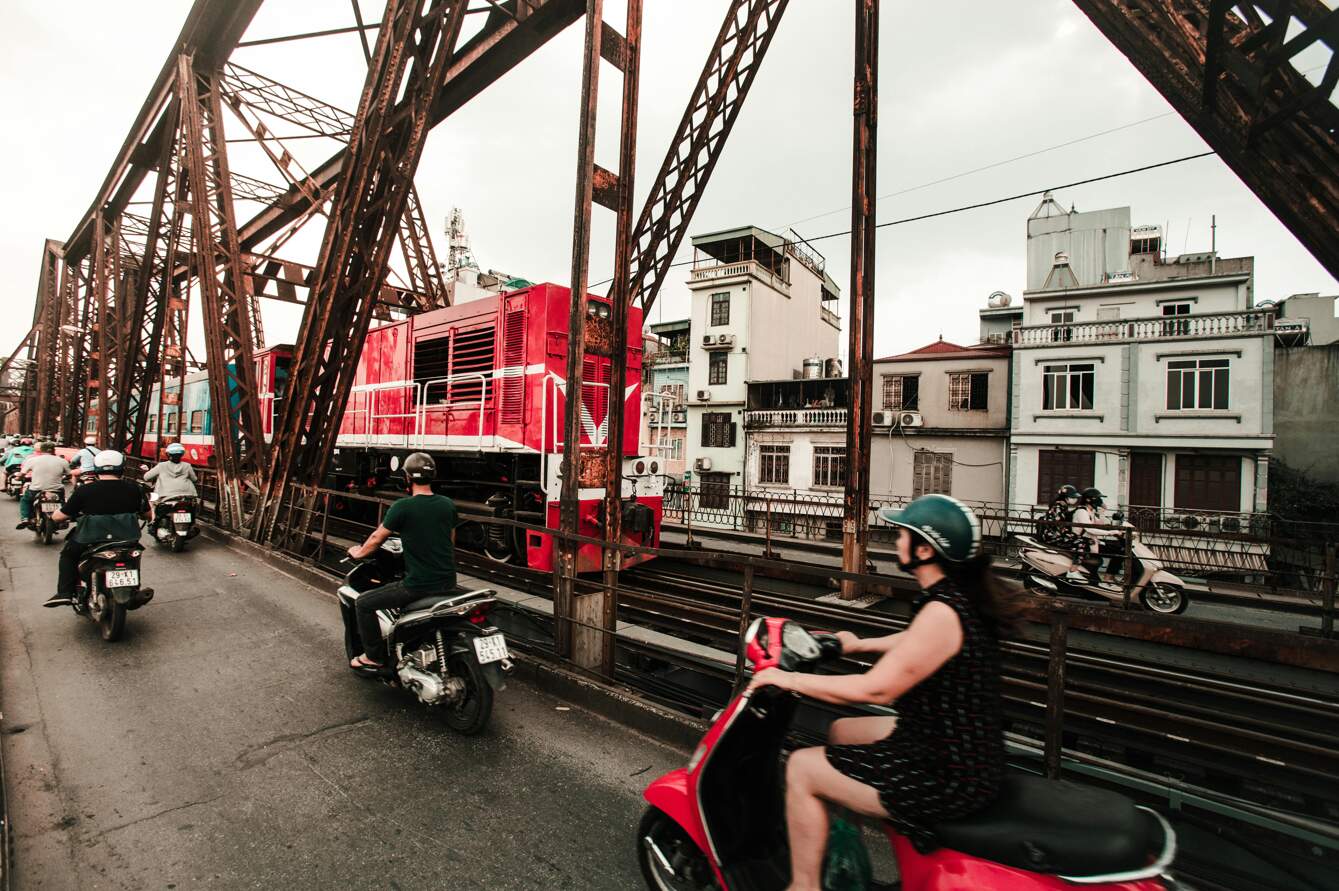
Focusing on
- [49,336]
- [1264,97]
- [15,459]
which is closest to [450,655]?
[1264,97]

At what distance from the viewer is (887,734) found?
6.29 feet

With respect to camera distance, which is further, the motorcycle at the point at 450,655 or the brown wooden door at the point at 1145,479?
the brown wooden door at the point at 1145,479

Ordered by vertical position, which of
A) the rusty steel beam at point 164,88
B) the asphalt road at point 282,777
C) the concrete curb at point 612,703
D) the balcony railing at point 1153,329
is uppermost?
the rusty steel beam at point 164,88

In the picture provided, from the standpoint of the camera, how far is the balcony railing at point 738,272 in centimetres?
3002

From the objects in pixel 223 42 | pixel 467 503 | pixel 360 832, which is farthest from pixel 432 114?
pixel 360 832

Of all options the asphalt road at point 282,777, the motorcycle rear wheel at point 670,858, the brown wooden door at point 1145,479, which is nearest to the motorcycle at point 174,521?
the asphalt road at point 282,777

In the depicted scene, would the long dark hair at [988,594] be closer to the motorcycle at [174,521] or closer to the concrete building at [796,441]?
the motorcycle at [174,521]

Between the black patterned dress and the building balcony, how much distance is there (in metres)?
29.6

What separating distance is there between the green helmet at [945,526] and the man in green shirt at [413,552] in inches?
129

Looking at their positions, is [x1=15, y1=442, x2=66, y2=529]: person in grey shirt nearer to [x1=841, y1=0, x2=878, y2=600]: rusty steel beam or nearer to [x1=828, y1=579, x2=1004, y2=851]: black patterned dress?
[x1=841, y1=0, x2=878, y2=600]: rusty steel beam

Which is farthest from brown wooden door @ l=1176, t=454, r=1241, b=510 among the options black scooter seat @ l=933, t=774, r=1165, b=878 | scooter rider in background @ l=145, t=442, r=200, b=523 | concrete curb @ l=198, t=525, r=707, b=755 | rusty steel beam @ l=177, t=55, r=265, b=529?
scooter rider in background @ l=145, t=442, r=200, b=523

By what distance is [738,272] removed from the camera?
3027 cm

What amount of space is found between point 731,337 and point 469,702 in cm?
2705

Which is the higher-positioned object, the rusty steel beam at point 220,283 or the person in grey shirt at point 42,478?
the rusty steel beam at point 220,283
